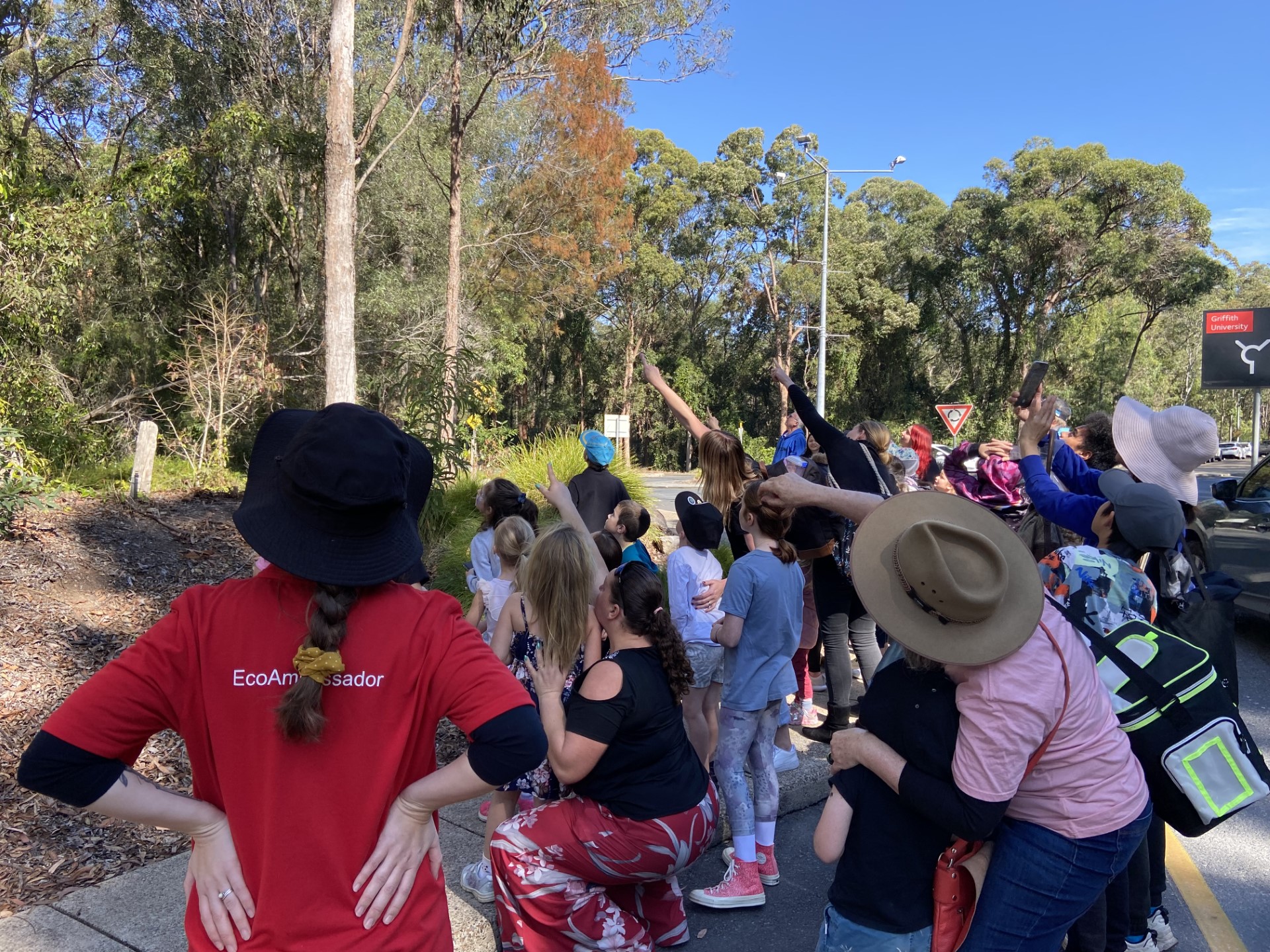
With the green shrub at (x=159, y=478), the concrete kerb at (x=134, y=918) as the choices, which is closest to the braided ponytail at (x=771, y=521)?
the concrete kerb at (x=134, y=918)

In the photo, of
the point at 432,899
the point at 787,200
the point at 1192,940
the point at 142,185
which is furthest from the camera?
the point at 787,200

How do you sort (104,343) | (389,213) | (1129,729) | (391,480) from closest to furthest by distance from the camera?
(391,480) < (1129,729) < (104,343) < (389,213)

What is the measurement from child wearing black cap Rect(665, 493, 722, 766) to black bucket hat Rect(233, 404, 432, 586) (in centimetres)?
310

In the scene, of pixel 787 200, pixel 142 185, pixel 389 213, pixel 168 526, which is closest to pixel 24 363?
pixel 168 526

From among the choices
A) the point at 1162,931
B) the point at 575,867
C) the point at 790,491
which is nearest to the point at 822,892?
the point at 1162,931

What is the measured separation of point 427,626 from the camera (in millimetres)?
1616

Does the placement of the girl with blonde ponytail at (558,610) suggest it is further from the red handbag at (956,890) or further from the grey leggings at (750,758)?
the red handbag at (956,890)

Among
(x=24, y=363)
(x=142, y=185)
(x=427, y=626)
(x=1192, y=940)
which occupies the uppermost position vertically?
(x=142, y=185)

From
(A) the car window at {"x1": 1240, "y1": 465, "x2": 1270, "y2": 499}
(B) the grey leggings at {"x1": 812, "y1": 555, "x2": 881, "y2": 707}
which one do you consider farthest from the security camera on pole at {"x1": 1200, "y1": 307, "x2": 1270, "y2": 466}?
(B) the grey leggings at {"x1": 812, "y1": 555, "x2": 881, "y2": 707}

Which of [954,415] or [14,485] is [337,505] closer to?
[14,485]

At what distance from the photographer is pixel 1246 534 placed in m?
8.12

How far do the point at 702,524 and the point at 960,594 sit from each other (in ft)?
9.70

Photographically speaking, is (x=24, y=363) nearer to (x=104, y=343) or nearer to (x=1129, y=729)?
(x=104, y=343)

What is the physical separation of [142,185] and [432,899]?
54.7ft
